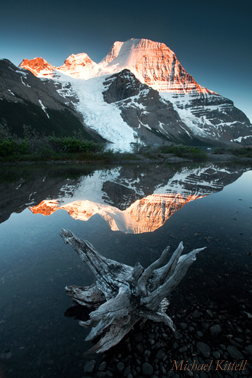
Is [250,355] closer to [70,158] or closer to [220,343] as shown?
[220,343]

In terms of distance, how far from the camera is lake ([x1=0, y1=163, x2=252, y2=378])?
3.73 m

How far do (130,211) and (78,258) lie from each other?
223 inches

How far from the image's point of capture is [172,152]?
245 feet

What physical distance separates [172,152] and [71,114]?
95439mm

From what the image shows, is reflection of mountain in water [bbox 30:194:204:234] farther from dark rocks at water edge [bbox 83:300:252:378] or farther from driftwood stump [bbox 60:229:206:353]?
dark rocks at water edge [bbox 83:300:252:378]

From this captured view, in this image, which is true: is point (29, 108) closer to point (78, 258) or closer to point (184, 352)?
point (78, 258)

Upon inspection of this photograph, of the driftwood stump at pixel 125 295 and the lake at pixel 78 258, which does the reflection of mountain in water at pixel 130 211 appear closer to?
the lake at pixel 78 258

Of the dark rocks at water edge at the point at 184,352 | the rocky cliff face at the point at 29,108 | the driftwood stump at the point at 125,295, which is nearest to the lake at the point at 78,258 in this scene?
the dark rocks at water edge at the point at 184,352

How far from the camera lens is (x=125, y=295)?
3.83m

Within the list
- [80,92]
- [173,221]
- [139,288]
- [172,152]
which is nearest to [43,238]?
[139,288]

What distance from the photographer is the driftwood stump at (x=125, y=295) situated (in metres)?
3.60

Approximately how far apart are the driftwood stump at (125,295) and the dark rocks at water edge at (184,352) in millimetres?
219

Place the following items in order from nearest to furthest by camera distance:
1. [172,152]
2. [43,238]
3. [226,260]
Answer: [226,260]
[43,238]
[172,152]

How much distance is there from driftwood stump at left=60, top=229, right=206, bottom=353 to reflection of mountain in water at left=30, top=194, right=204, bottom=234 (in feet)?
14.6
